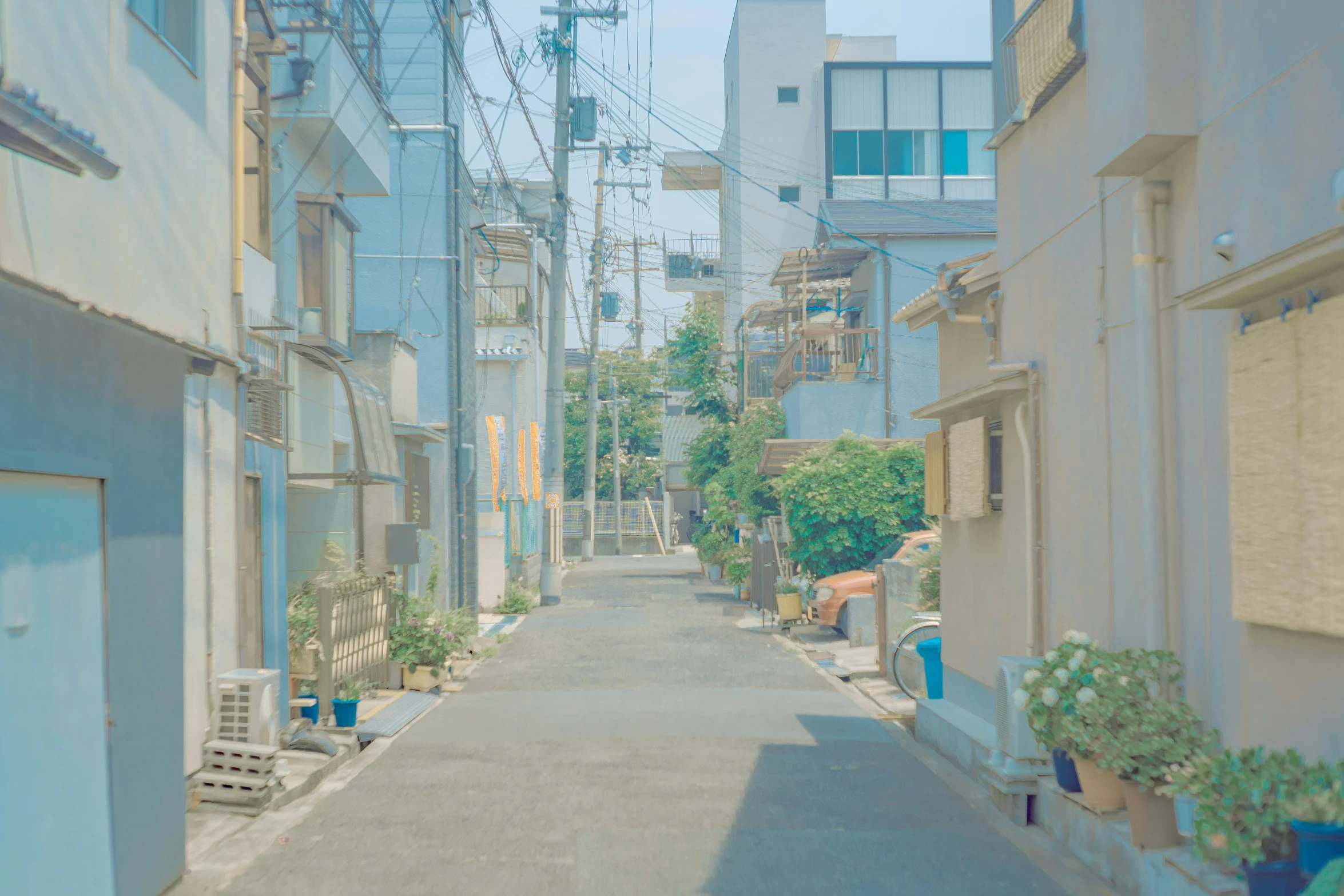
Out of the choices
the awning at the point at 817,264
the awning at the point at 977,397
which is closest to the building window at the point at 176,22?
the awning at the point at 977,397

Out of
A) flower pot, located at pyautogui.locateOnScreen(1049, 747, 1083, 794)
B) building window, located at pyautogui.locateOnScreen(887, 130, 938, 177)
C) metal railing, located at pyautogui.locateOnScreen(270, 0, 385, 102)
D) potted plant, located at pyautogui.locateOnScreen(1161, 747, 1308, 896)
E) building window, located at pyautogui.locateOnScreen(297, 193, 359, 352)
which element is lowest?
flower pot, located at pyautogui.locateOnScreen(1049, 747, 1083, 794)

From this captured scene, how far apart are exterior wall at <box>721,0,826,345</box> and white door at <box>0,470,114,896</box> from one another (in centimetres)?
3826

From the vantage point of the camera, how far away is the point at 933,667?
12.1 meters

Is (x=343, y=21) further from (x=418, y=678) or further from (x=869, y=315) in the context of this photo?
(x=869, y=315)

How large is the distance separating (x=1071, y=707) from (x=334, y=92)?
10043mm

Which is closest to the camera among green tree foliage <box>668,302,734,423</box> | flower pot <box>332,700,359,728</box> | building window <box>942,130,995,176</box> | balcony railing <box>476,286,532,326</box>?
flower pot <box>332,700,359,728</box>

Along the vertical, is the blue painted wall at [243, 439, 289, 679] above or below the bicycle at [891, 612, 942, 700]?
above

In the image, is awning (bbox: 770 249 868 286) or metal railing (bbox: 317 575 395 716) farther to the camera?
awning (bbox: 770 249 868 286)

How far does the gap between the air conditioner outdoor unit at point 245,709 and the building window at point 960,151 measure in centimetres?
3480

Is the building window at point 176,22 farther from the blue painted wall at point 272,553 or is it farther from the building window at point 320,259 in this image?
the building window at point 320,259

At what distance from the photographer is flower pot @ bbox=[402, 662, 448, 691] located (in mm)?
14398

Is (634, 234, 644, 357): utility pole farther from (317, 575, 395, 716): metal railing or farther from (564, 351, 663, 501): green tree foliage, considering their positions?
(317, 575, 395, 716): metal railing

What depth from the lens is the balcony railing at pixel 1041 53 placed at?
7887 mm

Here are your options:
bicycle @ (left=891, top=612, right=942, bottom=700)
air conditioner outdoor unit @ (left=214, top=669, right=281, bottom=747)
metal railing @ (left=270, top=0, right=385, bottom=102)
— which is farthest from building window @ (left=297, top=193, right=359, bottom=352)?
bicycle @ (left=891, top=612, right=942, bottom=700)
